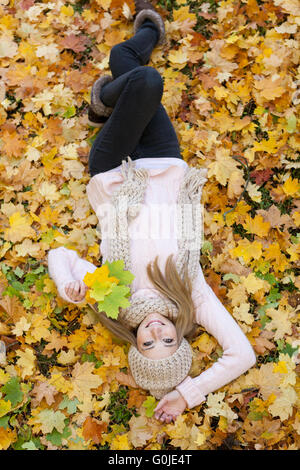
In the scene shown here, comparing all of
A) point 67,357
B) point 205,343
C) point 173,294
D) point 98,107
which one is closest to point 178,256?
point 173,294

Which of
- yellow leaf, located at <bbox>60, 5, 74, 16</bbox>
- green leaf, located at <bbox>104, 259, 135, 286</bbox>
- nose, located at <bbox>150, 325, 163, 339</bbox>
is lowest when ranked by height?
nose, located at <bbox>150, 325, 163, 339</bbox>

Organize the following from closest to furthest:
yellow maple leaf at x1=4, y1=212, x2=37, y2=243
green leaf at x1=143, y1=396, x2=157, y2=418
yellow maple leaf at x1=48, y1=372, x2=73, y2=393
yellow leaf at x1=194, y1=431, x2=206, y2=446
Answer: yellow leaf at x1=194, y1=431, x2=206, y2=446
green leaf at x1=143, y1=396, x2=157, y2=418
yellow maple leaf at x1=48, y1=372, x2=73, y2=393
yellow maple leaf at x1=4, y1=212, x2=37, y2=243

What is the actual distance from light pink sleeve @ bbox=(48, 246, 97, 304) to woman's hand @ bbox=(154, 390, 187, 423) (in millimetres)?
843

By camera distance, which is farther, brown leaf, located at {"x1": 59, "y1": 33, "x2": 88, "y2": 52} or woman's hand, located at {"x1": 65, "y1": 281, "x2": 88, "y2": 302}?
brown leaf, located at {"x1": 59, "y1": 33, "x2": 88, "y2": 52}

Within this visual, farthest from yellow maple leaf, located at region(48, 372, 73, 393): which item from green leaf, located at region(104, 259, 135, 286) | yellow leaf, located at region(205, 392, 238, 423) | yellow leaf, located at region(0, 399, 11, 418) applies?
yellow leaf, located at region(205, 392, 238, 423)

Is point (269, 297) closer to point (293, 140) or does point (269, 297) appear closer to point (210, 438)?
point (210, 438)

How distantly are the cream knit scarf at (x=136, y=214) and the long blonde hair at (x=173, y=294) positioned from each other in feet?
0.13

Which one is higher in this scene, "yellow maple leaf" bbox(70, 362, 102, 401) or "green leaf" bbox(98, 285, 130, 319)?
"green leaf" bbox(98, 285, 130, 319)

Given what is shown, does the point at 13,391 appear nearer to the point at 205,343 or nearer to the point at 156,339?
the point at 156,339

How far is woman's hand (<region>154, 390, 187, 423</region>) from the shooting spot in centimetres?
270

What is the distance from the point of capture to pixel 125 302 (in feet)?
8.33

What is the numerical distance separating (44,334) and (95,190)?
1100 millimetres

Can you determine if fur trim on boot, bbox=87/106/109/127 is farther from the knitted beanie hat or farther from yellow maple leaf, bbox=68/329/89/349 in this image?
the knitted beanie hat
